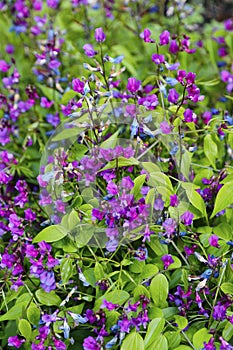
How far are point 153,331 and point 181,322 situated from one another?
0.11 meters

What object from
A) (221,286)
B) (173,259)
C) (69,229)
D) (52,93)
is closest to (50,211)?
(69,229)

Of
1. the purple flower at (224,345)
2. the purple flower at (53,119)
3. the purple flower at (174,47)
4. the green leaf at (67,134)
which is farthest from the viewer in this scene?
the purple flower at (53,119)

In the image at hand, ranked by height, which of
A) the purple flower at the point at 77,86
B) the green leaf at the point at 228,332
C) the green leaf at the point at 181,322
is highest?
the purple flower at the point at 77,86

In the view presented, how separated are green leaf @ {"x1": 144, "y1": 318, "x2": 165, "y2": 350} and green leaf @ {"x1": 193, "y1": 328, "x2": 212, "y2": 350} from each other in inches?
4.5

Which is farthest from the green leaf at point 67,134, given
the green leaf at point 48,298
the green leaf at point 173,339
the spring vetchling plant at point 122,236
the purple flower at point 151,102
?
the green leaf at point 173,339

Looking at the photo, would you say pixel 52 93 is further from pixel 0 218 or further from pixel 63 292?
pixel 63 292

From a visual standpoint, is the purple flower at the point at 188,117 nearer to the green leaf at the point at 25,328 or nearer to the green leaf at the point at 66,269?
the green leaf at the point at 66,269

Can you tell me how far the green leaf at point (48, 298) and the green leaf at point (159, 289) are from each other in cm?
34

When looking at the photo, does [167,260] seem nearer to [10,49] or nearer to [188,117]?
[188,117]

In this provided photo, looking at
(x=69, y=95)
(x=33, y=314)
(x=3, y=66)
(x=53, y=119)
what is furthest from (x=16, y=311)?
(x=3, y=66)

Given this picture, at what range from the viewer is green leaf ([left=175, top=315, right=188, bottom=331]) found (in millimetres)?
1813

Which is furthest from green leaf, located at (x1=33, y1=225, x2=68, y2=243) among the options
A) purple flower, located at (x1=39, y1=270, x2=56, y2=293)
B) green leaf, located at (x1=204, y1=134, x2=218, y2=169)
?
green leaf, located at (x1=204, y1=134, x2=218, y2=169)

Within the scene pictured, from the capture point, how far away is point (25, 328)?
1842 millimetres

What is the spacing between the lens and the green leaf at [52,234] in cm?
188
